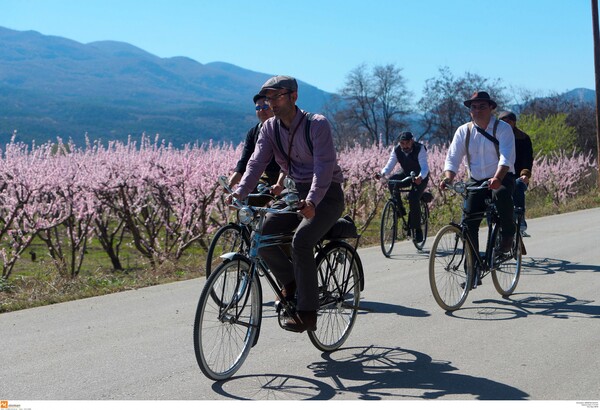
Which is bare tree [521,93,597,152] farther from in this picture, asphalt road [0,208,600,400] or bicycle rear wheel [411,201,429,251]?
asphalt road [0,208,600,400]

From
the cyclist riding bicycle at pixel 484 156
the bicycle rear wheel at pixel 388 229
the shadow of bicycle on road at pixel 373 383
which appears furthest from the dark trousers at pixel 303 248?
the bicycle rear wheel at pixel 388 229

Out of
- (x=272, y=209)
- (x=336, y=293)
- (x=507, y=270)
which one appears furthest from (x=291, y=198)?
(x=507, y=270)

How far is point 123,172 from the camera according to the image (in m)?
13.4

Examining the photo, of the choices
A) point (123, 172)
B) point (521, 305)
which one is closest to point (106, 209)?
point (123, 172)

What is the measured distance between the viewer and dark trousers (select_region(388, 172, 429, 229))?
13719 mm

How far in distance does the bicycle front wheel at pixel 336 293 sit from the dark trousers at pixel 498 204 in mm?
2148

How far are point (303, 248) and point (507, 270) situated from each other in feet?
12.7

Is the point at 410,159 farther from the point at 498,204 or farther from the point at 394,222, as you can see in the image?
the point at 498,204

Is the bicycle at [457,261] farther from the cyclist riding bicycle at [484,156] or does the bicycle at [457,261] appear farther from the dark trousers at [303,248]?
the dark trousers at [303,248]

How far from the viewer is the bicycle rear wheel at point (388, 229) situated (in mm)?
12953

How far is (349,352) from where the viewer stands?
21.1 feet

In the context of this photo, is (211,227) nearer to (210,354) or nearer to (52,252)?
(52,252)

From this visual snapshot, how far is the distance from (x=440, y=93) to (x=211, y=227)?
71.5m

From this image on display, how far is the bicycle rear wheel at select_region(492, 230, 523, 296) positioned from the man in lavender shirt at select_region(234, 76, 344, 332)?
10.5 ft
